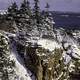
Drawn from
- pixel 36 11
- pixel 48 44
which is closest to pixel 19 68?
pixel 48 44

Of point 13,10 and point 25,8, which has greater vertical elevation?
point 25,8

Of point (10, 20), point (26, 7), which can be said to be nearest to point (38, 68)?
point (10, 20)

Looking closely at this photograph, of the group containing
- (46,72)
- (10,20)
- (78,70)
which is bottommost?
(78,70)

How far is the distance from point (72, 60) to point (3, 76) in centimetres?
3521

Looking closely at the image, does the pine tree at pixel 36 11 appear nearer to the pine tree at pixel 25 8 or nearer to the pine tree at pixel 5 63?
the pine tree at pixel 25 8

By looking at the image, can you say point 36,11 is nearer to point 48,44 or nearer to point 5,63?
point 48,44

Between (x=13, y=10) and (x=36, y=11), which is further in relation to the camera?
(x=36, y=11)

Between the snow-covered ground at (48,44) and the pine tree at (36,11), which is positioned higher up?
the pine tree at (36,11)

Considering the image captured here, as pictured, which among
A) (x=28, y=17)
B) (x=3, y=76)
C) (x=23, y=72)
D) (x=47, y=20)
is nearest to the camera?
(x=3, y=76)

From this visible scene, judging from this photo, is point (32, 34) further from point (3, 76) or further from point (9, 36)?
point (3, 76)

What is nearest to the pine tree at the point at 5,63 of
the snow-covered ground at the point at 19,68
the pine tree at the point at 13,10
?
the snow-covered ground at the point at 19,68

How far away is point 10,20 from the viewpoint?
85.8 metres

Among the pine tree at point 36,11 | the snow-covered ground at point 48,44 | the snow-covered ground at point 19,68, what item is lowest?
the snow-covered ground at point 19,68

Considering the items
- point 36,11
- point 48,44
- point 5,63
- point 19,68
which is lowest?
point 19,68
